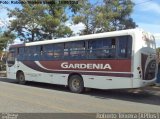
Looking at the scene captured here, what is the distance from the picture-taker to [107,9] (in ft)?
88.5

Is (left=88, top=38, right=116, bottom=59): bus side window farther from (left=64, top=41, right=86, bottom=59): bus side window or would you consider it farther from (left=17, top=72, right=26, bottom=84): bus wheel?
(left=17, top=72, right=26, bottom=84): bus wheel

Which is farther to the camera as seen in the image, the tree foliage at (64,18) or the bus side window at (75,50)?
the tree foliage at (64,18)

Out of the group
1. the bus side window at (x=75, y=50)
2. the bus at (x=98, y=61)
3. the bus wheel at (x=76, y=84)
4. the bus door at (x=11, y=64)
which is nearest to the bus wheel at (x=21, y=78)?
the bus door at (x=11, y=64)

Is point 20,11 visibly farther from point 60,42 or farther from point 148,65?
point 148,65

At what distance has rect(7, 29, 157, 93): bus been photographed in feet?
45.5

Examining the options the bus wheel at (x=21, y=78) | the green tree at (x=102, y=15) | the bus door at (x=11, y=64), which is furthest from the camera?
the green tree at (x=102, y=15)

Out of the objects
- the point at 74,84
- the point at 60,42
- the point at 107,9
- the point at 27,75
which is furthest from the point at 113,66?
the point at 107,9

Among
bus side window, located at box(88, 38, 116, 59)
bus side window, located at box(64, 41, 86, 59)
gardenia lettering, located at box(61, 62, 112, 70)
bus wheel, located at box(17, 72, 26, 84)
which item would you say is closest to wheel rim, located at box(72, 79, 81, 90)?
gardenia lettering, located at box(61, 62, 112, 70)

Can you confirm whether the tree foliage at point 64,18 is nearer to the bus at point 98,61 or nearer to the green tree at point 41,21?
the green tree at point 41,21

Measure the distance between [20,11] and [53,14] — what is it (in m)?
2.77

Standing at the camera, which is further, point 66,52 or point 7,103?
point 66,52

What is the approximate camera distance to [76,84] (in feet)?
54.0

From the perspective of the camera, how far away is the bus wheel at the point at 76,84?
16203mm

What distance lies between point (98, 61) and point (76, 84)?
6.29 ft
